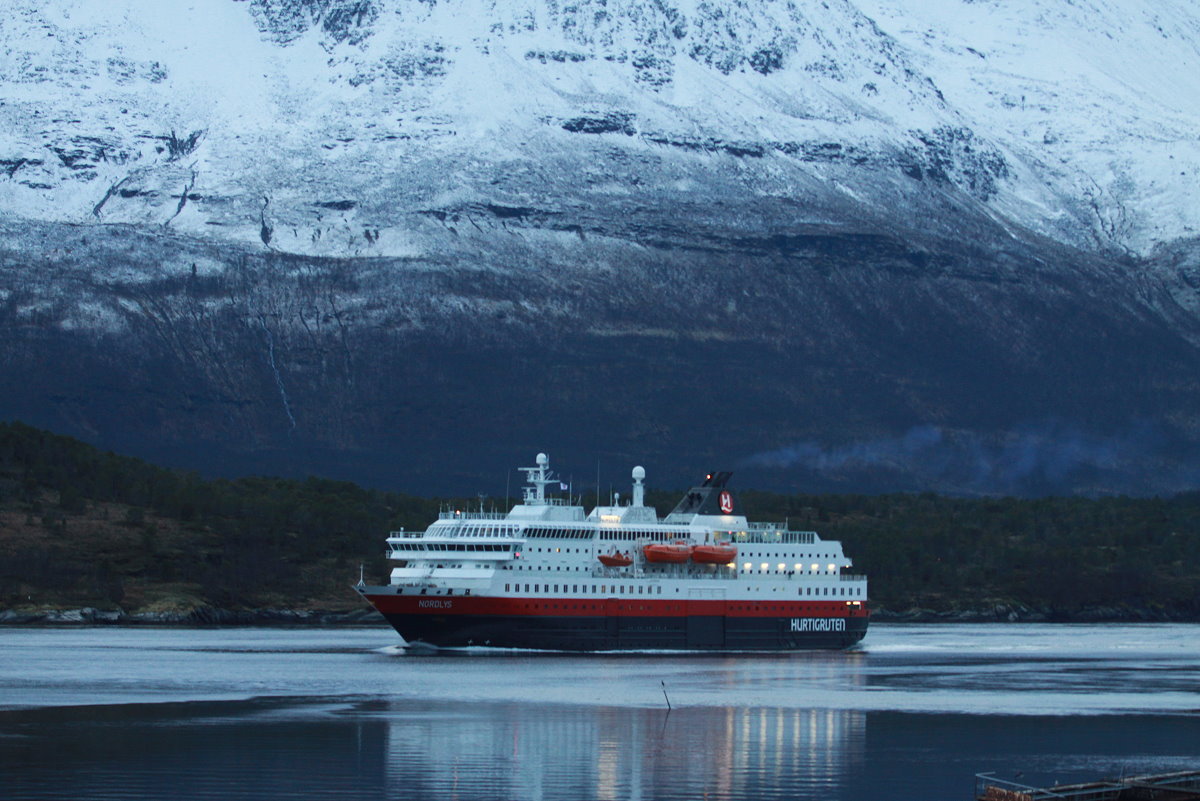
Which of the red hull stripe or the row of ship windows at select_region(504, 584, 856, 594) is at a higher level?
the row of ship windows at select_region(504, 584, 856, 594)

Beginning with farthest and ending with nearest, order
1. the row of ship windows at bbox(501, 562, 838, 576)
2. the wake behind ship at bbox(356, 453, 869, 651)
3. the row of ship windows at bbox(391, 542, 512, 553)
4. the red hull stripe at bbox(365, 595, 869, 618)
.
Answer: the row of ship windows at bbox(501, 562, 838, 576), the red hull stripe at bbox(365, 595, 869, 618), the wake behind ship at bbox(356, 453, 869, 651), the row of ship windows at bbox(391, 542, 512, 553)

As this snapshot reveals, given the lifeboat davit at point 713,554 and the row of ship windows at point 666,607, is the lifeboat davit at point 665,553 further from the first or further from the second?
the row of ship windows at point 666,607

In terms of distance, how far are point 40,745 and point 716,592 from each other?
165 feet

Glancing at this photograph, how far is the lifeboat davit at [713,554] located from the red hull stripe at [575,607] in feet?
6.77

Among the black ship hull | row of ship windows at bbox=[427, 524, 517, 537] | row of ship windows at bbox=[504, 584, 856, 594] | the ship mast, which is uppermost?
the ship mast

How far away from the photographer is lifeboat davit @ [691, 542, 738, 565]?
376 ft

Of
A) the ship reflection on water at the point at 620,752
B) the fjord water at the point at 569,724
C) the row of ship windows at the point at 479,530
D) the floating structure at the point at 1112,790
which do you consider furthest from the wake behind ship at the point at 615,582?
the floating structure at the point at 1112,790

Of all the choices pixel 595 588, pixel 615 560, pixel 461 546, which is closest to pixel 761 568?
pixel 615 560

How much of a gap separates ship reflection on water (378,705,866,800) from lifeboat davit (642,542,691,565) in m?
30.3

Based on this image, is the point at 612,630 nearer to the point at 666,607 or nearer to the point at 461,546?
the point at 666,607

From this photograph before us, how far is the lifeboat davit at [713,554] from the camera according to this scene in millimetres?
114688

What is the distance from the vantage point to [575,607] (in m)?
112

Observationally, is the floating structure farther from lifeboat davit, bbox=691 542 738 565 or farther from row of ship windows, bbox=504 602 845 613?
lifeboat davit, bbox=691 542 738 565

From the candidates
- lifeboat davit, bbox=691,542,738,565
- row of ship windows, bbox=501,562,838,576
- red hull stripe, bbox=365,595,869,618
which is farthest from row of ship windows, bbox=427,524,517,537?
lifeboat davit, bbox=691,542,738,565
